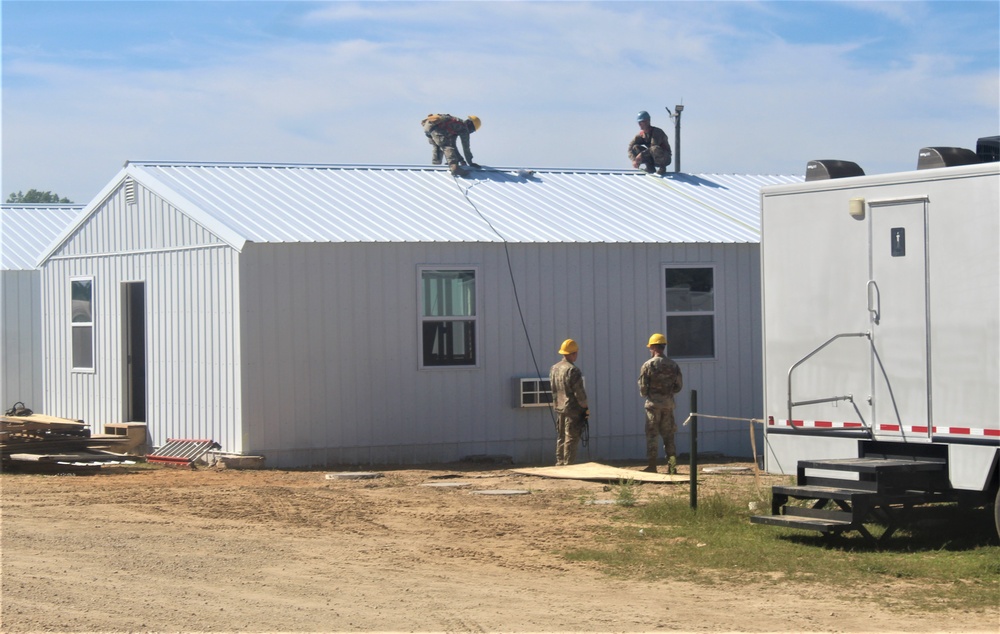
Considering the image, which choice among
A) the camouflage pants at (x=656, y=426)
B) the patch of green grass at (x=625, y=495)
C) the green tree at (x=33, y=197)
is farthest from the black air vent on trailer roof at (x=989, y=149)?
the green tree at (x=33, y=197)

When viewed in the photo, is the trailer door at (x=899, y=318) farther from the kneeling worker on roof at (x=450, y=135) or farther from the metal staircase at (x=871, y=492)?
the kneeling worker on roof at (x=450, y=135)

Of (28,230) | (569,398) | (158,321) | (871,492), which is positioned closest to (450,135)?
(158,321)

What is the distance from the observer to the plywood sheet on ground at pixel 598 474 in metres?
14.8

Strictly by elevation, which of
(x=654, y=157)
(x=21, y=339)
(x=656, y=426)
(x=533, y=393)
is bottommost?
(x=656, y=426)

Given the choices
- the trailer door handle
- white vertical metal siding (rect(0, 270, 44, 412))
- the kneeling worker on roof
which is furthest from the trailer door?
white vertical metal siding (rect(0, 270, 44, 412))

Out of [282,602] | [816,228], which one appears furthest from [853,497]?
[282,602]

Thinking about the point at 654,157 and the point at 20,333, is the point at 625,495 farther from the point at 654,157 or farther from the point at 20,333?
the point at 20,333

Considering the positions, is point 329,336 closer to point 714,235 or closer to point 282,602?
point 714,235

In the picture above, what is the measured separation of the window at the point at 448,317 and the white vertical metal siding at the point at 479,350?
15 cm

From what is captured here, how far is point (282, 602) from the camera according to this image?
26.9 feet

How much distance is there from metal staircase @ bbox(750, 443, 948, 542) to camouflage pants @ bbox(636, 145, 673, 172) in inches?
492

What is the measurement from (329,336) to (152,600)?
860cm

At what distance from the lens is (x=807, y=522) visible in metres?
10.4

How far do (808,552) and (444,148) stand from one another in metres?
12.5
